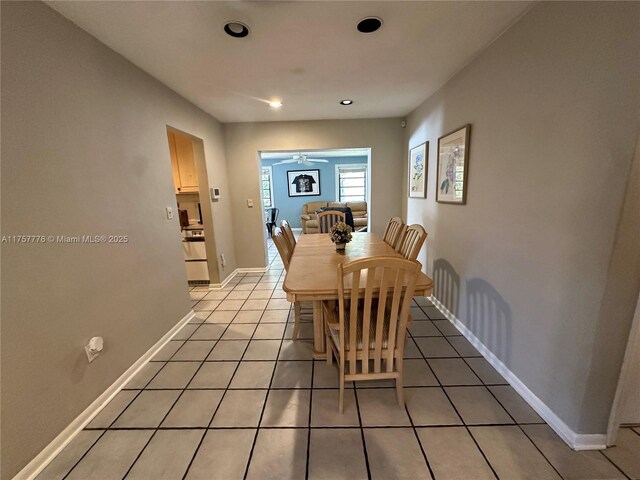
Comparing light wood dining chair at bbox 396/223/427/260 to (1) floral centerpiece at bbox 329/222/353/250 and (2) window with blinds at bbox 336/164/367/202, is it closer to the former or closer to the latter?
(1) floral centerpiece at bbox 329/222/353/250

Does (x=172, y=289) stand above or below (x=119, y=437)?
above

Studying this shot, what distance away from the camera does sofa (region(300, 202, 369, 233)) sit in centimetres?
659

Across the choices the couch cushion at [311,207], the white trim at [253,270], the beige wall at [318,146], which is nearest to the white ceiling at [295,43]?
the beige wall at [318,146]

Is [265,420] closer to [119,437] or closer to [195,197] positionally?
[119,437]

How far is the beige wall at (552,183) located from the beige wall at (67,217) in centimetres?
267

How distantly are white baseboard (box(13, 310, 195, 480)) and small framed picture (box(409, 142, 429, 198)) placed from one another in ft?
10.7

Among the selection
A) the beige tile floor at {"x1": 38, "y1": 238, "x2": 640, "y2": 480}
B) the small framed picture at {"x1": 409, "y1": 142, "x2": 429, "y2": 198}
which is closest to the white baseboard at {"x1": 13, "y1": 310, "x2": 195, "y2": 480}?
the beige tile floor at {"x1": 38, "y1": 238, "x2": 640, "y2": 480}

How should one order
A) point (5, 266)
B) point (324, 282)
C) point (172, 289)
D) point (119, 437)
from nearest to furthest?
point (5, 266) < point (119, 437) < point (324, 282) < point (172, 289)

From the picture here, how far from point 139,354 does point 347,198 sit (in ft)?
23.1

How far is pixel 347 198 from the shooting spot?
8.24 m

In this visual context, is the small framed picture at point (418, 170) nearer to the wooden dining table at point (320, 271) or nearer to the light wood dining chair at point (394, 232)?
the light wood dining chair at point (394, 232)

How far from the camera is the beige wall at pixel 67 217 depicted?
118 centimetres

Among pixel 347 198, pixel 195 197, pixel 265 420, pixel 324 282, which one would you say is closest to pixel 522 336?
pixel 324 282

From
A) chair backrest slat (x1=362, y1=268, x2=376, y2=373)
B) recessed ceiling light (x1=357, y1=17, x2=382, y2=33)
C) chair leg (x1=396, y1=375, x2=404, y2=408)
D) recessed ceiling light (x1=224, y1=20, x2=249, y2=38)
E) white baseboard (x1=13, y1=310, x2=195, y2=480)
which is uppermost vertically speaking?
recessed ceiling light (x1=224, y1=20, x2=249, y2=38)
